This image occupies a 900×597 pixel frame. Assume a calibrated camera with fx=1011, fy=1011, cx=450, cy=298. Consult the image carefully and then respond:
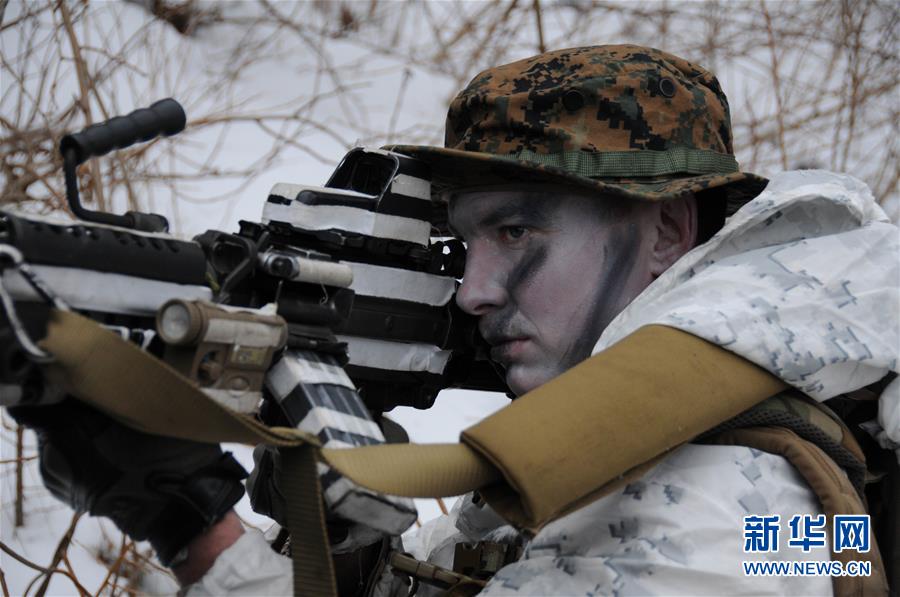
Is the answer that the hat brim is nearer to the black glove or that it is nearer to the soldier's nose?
the soldier's nose

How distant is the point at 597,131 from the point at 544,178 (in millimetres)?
111

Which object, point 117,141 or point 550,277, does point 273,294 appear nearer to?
point 117,141

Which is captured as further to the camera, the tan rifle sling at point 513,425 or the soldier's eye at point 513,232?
the soldier's eye at point 513,232

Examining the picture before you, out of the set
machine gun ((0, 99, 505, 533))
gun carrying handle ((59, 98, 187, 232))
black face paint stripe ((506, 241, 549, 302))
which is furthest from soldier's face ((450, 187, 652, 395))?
gun carrying handle ((59, 98, 187, 232))

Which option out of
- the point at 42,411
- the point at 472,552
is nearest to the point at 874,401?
the point at 472,552

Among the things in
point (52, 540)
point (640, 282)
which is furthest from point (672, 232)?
point (52, 540)

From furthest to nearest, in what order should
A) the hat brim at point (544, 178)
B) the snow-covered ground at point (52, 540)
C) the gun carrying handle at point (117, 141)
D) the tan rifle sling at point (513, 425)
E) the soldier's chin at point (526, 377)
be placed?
the snow-covered ground at point (52, 540) < the soldier's chin at point (526, 377) < the hat brim at point (544, 178) < the gun carrying handle at point (117, 141) < the tan rifle sling at point (513, 425)

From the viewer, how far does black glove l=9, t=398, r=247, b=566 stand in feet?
3.77

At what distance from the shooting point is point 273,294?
1327 mm

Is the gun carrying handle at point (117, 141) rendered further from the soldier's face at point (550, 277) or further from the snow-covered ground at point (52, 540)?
the snow-covered ground at point (52, 540)

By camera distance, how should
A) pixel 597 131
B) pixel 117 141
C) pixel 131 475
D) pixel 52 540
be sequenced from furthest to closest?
pixel 52 540 < pixel 597 131 < pixel 117 141 < pixel 131 475

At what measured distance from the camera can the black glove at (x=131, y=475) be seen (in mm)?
1150

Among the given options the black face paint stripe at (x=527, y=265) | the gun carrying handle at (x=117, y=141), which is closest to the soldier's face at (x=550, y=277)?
the black face paint stripe at (x=527, y=265)

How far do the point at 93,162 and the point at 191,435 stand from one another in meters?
1.68
